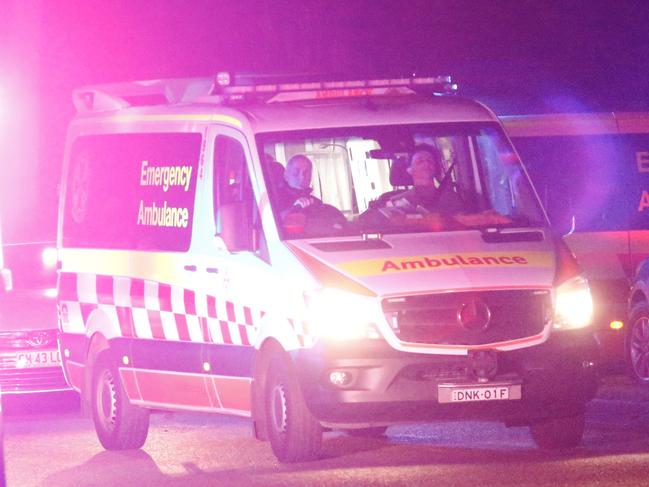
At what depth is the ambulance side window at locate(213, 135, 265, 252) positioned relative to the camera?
12.4 meters

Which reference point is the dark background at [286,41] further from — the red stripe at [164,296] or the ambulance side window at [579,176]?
the red stripe at [164,296]

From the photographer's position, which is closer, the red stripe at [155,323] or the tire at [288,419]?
the tire at [288,419]

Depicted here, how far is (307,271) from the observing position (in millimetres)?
11898

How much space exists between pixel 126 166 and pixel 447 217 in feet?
8.68

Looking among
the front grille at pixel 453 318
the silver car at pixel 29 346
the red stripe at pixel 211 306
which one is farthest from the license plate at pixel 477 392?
the silver car at pixel 29 346

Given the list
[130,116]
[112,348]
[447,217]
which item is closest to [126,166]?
[130,116]

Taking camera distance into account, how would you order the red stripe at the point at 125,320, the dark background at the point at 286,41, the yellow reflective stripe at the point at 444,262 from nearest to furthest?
the yellow reflective stripe at the point at 444,262
the red stripe at the point at 125,320
the dark background at the point at 286,41

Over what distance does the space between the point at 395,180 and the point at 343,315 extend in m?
1.66

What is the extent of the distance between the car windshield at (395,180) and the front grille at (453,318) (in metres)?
0.78

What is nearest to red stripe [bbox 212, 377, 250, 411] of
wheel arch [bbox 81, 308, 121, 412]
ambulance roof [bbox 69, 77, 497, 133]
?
wheel arch [bbox 81, 308, 121, 412]

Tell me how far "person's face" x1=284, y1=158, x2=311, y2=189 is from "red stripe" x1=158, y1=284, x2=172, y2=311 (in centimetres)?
113

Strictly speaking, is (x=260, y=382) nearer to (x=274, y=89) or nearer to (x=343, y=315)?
(x=343, y=315)

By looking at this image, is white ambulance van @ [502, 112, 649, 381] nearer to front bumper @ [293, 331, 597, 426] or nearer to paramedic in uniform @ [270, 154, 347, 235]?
paramedic in uniform @ [270, 154, 347, 235]

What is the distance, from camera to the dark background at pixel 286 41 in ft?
95.6
